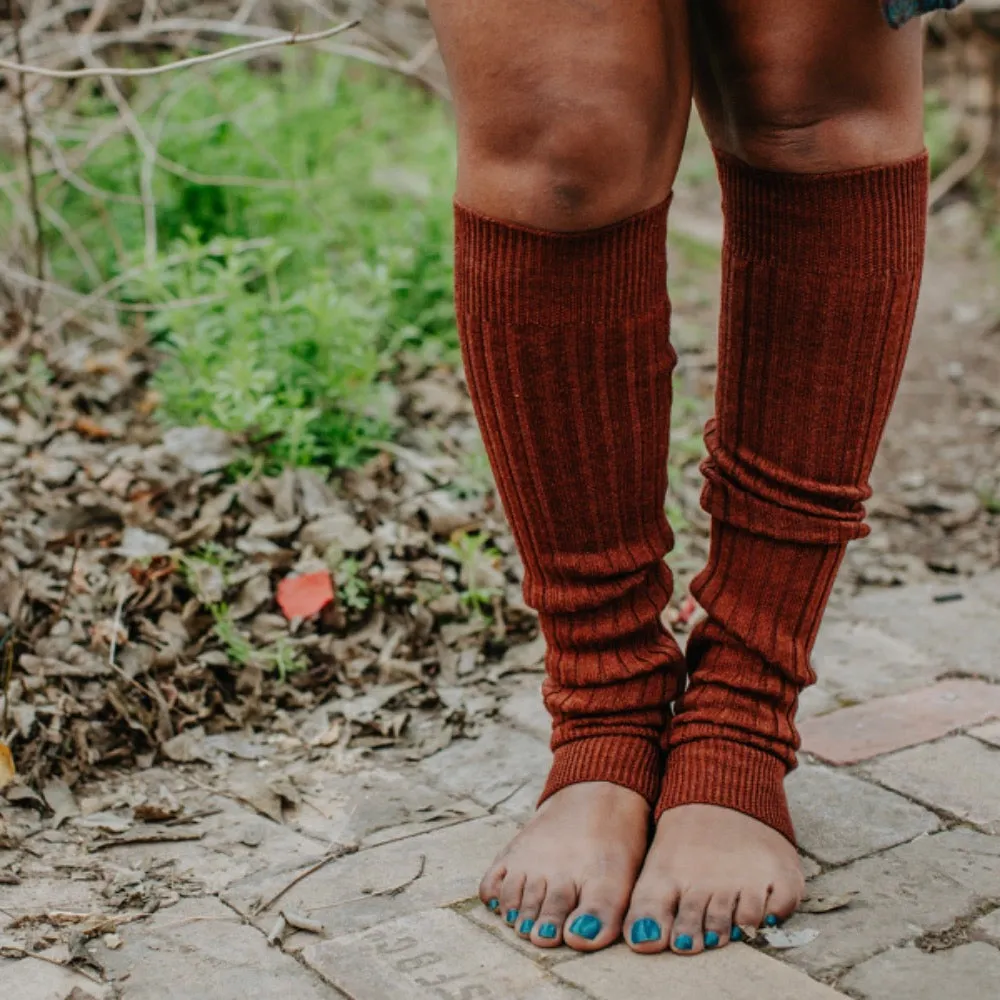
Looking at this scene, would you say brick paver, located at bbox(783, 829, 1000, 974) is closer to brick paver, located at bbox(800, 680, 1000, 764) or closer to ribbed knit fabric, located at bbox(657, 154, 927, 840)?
ribbed knit fabric, located at bbox(657, 154, 927, 840)

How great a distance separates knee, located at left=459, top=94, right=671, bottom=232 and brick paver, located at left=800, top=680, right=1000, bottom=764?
0.79 meters

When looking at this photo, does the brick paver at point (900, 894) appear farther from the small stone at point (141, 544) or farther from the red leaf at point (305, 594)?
the small stone at point (141, 544)

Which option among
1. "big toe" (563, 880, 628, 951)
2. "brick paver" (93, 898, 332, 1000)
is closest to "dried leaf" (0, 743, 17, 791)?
"brick paver" (93, 898, 332, 1000)

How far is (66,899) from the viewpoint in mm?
1446

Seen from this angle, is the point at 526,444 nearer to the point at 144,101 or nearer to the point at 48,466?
the point at 48,466

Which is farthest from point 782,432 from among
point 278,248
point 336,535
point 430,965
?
point 278,248

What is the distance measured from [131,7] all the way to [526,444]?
3056 mm

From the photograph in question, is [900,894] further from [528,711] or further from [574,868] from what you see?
[528,711]

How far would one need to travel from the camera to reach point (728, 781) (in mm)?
1433

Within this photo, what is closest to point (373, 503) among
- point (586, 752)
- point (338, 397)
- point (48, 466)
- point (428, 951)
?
point (338, 397)

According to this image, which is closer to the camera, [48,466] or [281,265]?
[48,466]

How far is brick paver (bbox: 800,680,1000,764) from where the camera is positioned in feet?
5.76

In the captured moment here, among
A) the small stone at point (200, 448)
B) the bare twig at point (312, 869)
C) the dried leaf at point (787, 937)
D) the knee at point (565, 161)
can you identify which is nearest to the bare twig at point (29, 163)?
the small stone at point (200, 448)

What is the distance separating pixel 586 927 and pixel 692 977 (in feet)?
0.36
